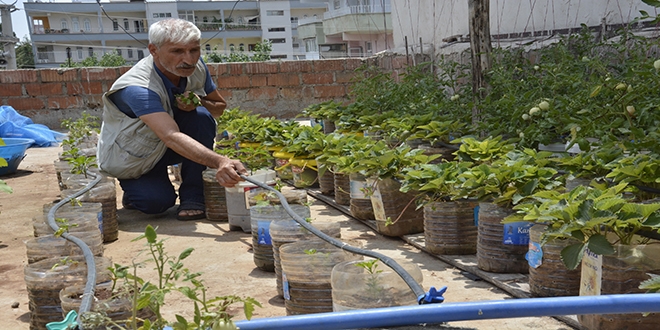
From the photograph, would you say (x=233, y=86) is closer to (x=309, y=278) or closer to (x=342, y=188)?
(x=342, y=188)

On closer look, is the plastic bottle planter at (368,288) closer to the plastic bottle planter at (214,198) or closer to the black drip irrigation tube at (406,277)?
the black drip irrigation tube at (406,277)

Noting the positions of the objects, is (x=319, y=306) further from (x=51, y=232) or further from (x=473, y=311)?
(x=51, y=232)

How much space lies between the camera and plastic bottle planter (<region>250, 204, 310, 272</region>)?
112 inches

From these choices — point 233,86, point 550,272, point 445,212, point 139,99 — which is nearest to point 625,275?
point 550,272

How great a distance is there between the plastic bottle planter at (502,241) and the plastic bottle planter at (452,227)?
235 millimetres

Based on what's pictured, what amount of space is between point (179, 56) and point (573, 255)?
94.7 inches

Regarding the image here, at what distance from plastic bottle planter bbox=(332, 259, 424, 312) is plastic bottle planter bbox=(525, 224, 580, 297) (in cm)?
54

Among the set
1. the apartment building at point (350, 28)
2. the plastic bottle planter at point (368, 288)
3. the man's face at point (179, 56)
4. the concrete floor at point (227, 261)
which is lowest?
the concrete floor at point (227, 261)

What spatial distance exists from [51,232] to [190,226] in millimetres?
1102

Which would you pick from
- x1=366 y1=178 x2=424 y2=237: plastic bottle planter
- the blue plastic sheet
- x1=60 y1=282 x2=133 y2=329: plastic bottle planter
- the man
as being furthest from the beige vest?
the blue plastic sheet

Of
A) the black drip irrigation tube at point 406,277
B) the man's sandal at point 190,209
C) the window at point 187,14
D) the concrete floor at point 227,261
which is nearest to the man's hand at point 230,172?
the concrete floor at point 227,261

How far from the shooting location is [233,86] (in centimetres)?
886

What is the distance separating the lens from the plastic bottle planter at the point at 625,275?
1.84 metres

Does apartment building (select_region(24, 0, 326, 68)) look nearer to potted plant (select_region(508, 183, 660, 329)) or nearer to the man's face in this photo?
the man's face
